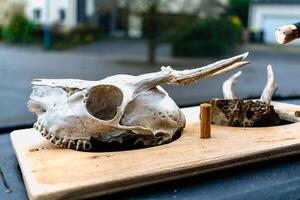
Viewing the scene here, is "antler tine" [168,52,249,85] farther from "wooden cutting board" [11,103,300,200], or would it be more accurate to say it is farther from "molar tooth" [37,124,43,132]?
"molar tooth" [37,124,43,132]

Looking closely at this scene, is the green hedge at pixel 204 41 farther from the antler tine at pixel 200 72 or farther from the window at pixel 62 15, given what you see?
the antler tine at pixel 200 72

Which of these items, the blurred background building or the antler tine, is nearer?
the antler tine

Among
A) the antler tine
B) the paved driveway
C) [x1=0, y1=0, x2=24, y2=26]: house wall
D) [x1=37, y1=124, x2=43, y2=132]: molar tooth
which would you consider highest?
the antler tine

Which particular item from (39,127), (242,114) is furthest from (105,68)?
(39,127)

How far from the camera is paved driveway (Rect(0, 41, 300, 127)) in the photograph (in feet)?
11.2

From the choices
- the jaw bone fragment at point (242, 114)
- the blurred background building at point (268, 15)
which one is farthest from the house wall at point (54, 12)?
the jaw bone fragment at point (242, 114)

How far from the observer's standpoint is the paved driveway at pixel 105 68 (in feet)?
11.2

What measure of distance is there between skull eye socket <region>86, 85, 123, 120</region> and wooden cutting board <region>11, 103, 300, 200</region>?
8 cm

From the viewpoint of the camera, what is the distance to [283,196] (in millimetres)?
619

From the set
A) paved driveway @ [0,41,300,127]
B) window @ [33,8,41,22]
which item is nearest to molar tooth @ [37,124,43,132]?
paved driveway @ [0,41,300,127]

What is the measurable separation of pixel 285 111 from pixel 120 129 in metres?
0.41

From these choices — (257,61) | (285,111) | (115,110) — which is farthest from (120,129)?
(257,61)

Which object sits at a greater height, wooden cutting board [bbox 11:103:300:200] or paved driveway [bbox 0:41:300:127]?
wooden cutting board [bbox 11:103:300:200]

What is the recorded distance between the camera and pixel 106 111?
738 mm
